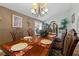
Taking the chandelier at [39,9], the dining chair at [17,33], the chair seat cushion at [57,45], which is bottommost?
the chair seat cushion at [57,45]

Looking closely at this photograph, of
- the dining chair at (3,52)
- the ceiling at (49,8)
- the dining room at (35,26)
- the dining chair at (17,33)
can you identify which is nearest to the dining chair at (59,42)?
the dining room at (35,26)

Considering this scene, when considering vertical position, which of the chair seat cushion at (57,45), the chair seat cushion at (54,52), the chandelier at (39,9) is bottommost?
the chair seat cushion at (54,52)

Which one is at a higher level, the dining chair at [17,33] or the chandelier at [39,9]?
the chandelier at [39,9]

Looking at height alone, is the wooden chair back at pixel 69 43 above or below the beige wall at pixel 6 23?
below

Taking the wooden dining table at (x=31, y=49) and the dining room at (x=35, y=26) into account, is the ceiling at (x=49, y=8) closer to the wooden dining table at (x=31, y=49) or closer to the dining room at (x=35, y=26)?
the dining room at (x=35, y=26)

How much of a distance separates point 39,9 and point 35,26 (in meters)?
0.21

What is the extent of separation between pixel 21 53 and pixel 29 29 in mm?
305

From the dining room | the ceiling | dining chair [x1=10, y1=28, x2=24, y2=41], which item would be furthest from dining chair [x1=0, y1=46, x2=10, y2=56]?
the ceiling

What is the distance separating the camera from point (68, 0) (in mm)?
1548

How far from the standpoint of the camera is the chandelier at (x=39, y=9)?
5.02 ft

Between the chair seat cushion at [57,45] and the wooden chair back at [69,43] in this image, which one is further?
the chair seat cushion at [57,45]

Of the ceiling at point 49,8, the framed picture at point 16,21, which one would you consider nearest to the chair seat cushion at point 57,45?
the ceiling at point 49,8

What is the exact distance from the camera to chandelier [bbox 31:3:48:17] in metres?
1.53

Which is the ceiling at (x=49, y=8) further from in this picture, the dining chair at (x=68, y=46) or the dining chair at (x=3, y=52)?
the dining chair at (x=3, y=52)
